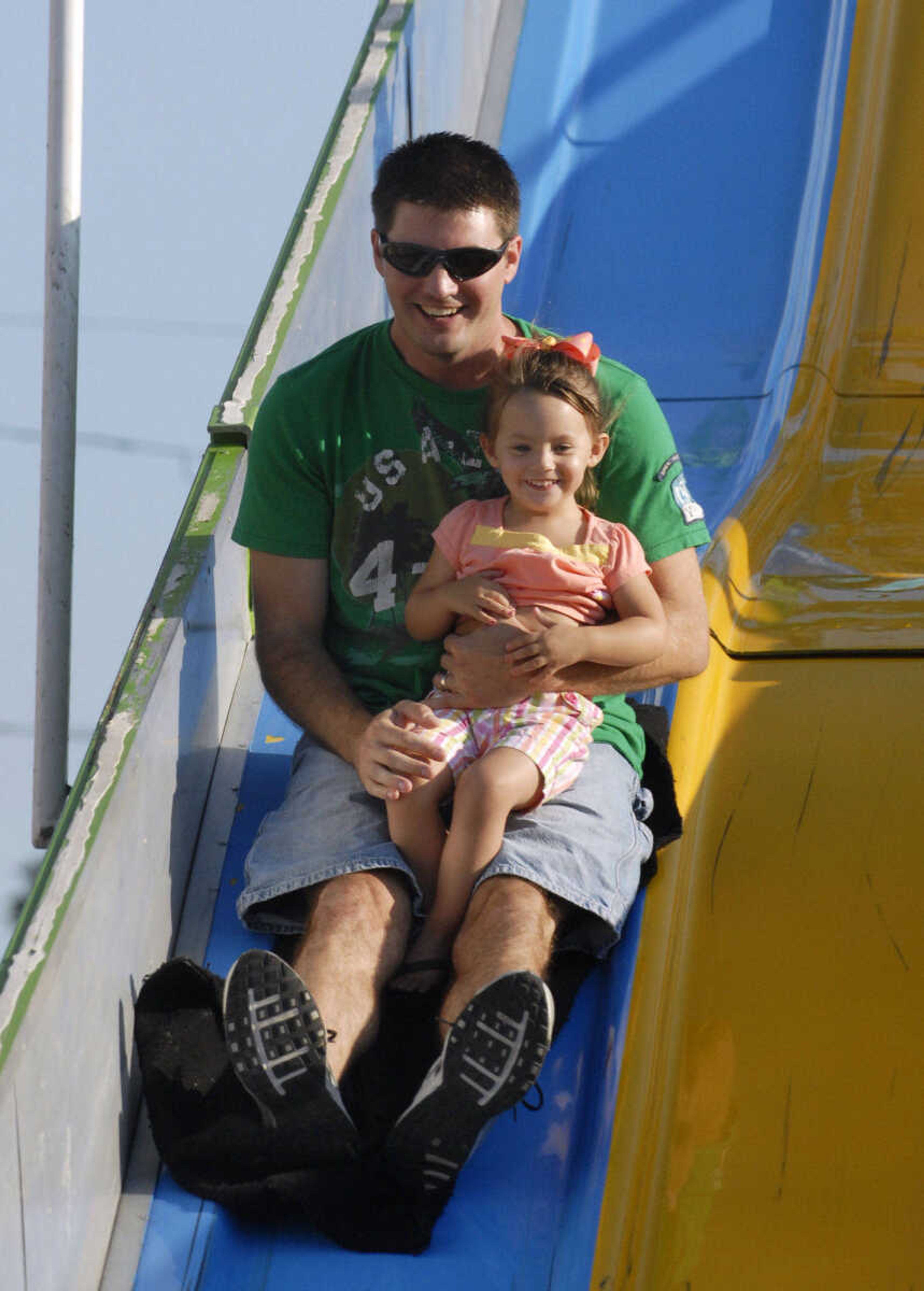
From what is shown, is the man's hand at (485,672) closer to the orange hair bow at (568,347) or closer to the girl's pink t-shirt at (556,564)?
the girl's pink t-shirt at (556,564)

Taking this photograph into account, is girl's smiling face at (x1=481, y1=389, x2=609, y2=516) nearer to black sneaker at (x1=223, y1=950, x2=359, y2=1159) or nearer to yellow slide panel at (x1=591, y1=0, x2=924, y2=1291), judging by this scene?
yellow slide panel at (x1=591, y1=0, x2=924, y2=1291)

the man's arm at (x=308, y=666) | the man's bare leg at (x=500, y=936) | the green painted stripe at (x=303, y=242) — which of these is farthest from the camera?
the green painted stripe at (x=303, y=242)

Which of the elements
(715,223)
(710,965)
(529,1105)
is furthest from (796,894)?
(715,223)

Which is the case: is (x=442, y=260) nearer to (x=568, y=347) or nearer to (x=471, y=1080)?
(x=568, y=347)

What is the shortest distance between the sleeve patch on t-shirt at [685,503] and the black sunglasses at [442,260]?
38 centimetres

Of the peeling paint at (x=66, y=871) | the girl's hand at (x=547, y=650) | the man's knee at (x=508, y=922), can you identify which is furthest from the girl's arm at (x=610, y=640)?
the peeling paint at (x=66, y=871)

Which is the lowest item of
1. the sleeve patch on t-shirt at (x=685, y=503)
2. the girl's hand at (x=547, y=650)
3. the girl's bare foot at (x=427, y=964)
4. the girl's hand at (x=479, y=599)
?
the girl's bare foot at (x=427, y=964)

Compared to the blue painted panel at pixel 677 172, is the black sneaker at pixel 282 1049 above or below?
below

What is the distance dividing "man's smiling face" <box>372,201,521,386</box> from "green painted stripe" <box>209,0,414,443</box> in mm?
363

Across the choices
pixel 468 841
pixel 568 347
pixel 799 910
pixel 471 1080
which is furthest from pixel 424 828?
pixel 568 347

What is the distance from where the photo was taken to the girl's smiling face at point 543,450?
7.27 feet

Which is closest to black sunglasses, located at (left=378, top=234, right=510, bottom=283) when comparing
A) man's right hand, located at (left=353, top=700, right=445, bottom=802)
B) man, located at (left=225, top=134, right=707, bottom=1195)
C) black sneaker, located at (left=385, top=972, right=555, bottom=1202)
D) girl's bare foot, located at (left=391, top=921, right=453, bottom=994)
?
man, located at (left=225, top=134, right=707, bottom=1195)

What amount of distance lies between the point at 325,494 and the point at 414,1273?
1014mm

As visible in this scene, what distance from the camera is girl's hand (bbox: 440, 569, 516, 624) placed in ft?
7.29
